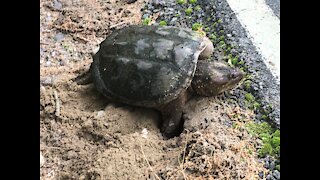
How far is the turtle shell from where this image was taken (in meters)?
2.69

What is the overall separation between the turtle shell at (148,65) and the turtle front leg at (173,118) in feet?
0.38

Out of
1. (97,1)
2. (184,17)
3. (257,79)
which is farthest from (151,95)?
(97,1)

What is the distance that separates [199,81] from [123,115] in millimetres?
551

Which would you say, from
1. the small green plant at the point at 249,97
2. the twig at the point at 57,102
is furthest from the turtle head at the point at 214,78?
the twig at the point at 57,102

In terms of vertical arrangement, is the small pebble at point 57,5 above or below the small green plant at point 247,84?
below

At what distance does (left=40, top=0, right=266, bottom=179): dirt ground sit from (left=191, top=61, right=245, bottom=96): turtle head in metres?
0.08

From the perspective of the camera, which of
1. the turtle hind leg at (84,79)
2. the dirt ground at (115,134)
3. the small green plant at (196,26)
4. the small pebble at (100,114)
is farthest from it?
the small green plant at (196,26)

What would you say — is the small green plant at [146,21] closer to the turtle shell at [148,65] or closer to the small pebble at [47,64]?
the turtle shell at [148,65]

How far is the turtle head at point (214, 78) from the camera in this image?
278 cm

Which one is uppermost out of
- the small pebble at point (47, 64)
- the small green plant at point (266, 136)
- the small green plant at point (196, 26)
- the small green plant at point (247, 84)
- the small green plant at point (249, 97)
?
the small green plant at point (196, 26)

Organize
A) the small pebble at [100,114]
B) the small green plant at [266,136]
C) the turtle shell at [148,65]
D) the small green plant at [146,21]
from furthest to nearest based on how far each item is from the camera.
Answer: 1. the small green plant at [146,21]
2. the small pebble at [100,114]
3. the turtle shell at [148,65]
4. the small green plant at [266,136]

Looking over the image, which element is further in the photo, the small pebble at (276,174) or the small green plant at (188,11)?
the small green plant at (188,11)

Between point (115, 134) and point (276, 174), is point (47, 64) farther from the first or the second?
point (276, 174)

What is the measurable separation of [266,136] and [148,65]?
0.85 m
